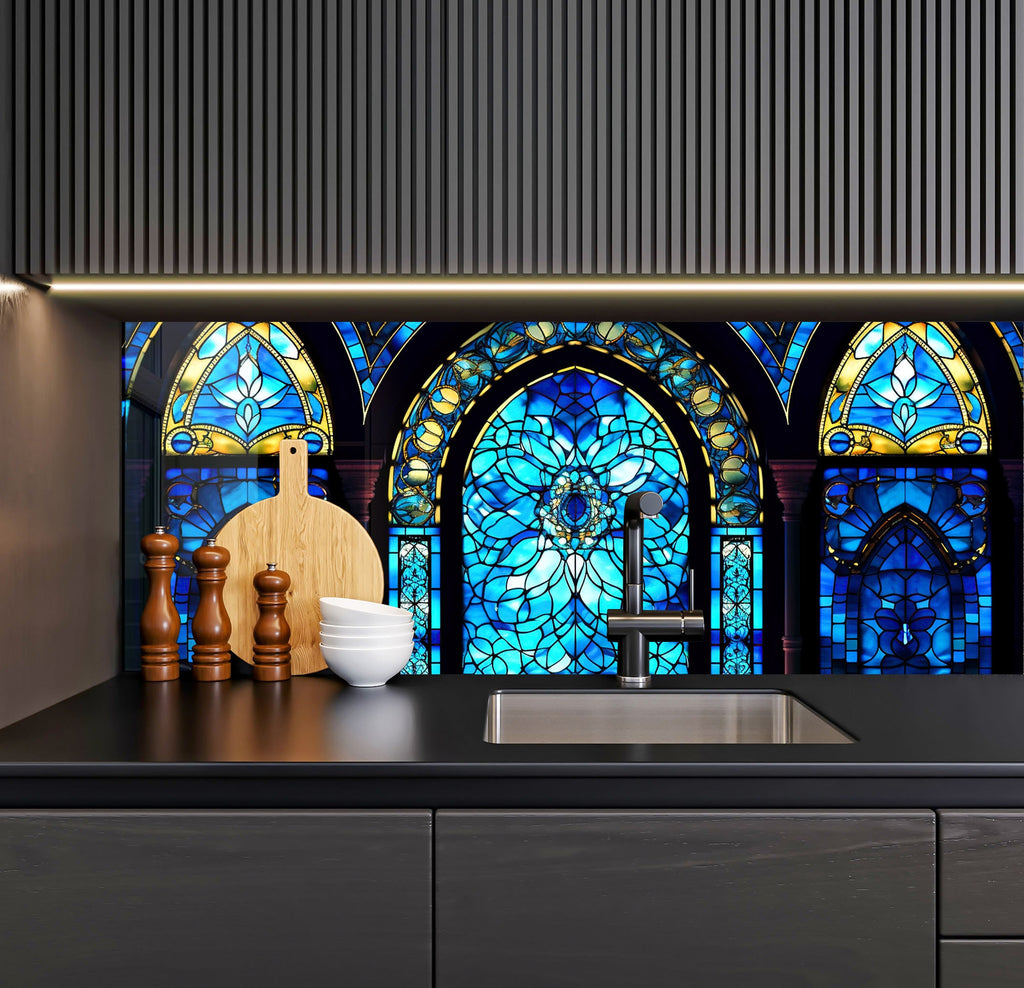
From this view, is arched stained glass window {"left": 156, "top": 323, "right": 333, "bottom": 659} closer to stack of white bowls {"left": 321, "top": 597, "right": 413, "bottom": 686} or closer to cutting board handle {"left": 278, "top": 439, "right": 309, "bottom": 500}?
cutting board handle {"left": 278, "top": 439, "right": 309, "bottom": 500}

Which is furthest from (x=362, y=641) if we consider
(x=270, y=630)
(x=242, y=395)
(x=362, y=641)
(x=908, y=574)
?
(x=908, y=574)

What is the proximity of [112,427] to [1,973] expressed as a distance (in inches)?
41.3

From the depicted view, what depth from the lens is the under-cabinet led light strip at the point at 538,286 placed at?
1.44 meters

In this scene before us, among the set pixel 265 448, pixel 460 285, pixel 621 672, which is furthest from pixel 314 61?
pixel 621 672

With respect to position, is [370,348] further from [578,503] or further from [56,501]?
[56,501]

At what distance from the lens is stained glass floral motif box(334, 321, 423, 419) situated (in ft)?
6.10

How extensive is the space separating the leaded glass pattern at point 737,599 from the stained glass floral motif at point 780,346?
307 millimetres

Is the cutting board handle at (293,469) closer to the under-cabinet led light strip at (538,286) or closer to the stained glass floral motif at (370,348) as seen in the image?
the stained glass floral motif at (370,348)

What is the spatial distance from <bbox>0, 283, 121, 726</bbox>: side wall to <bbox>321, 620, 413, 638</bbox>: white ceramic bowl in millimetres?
472

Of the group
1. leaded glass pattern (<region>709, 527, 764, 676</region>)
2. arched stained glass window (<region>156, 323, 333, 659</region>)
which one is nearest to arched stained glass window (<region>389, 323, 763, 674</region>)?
leaded glass pattern (<region>709, 527, 764, 676</region>)

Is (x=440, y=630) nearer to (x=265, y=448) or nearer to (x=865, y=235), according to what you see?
(x=265, y=448)

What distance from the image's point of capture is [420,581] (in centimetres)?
185

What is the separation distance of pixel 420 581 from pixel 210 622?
45cm

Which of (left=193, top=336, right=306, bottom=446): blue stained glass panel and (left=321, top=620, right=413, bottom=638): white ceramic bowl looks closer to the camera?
(left=321, top=620, right=413, bottom=638): white ceramic bowl
